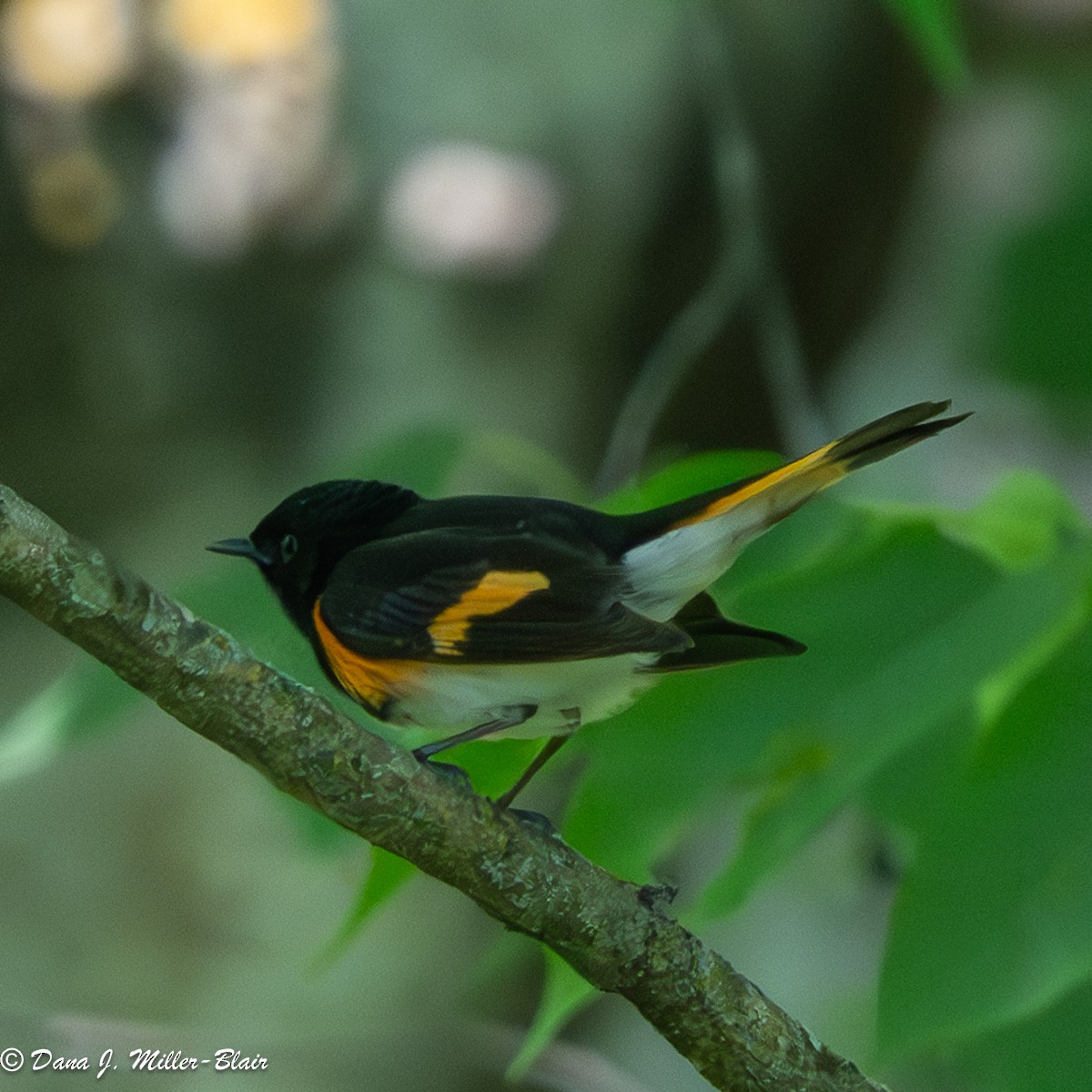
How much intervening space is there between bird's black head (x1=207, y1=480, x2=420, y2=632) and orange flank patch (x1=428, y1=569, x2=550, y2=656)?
0.10 meters

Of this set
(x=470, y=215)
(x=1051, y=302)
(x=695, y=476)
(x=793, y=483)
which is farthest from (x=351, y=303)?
(x=793, y=483)

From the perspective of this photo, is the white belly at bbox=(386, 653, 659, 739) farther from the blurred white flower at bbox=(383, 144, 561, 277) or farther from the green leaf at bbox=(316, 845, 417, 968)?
the blurred white flower at bbox=(383, 144, 561, 277)

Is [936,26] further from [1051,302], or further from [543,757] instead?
[1051,302]

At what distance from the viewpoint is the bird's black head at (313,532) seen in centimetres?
76

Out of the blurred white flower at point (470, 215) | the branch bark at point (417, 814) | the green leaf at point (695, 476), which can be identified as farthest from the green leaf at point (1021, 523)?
the blurred white flower at point (470, 215)

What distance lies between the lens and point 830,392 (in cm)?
198

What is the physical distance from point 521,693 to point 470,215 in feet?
4.02

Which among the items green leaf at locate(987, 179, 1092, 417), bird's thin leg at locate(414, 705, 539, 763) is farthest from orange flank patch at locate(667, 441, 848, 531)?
green leaf at locate(987, 179, 1092, 417)

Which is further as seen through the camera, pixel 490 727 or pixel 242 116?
pixel 242 116

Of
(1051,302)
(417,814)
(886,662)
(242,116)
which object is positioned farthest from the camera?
(242,116)

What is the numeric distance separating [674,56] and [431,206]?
1.33 ft

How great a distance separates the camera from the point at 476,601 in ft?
2.19

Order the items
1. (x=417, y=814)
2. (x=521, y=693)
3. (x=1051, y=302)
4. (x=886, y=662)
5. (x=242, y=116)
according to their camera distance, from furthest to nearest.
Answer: (x=242, y=116)
(x=1051, y=302)
(x=886, y=662)
(x=521, y=693)
(x=417, y=814)

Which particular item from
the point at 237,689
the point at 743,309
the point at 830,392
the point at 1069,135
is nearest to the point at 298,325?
the point at 743,309
